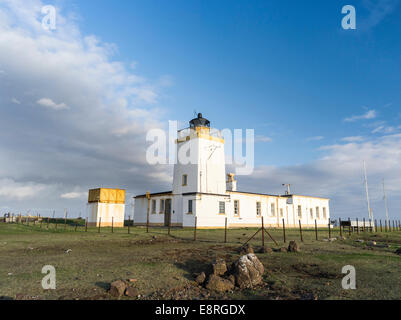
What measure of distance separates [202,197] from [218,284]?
22.0 meters

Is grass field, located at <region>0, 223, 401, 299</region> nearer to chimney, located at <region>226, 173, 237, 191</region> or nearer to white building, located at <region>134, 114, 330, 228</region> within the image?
white building, located at <region>134, 114, 330, 228</region>

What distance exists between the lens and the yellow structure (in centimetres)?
3297

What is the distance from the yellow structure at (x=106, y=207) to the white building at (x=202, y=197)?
2870 mm

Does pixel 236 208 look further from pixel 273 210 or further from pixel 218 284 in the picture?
pixel 218 284

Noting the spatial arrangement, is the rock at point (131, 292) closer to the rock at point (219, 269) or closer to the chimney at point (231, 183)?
the rock at point (219, 269)

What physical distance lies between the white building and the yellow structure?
113 inches

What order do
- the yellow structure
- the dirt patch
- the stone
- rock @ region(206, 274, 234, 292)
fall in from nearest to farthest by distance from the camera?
rock @ region(206, 274, 234, 292)
the stone
the dirt patch
the yellow structure

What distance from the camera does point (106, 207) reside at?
3328 cm

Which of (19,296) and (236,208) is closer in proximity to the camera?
(19,296)

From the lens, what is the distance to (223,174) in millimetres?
33125

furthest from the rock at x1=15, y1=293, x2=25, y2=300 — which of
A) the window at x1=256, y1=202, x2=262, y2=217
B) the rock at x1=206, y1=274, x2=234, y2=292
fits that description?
the window at x1=256, y1=202, x2=262, y2=217

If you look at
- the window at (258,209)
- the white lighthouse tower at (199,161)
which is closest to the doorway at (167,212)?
the white lighthouse tower at (199,161)

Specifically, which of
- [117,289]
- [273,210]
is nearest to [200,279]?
[117,289]
